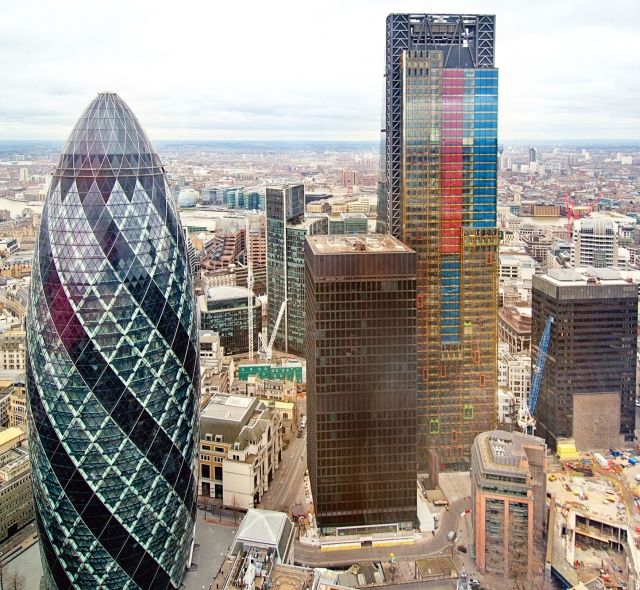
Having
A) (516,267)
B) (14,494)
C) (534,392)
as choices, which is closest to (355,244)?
(534,392)

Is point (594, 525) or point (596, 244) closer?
point (594, 525)

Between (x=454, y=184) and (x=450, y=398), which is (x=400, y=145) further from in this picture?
(x=450, y=398)

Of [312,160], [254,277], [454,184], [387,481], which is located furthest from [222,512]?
[312,160]

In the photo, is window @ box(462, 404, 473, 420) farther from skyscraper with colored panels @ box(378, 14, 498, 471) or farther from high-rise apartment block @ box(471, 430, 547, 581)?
high-rise apartment block @ box(471, 430, 547, 581)

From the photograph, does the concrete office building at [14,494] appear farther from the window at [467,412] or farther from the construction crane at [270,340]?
the construction crane at [270,340]

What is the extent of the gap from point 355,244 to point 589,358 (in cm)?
1402

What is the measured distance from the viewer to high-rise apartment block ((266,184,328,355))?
46.7m

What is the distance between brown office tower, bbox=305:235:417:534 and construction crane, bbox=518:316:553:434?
9.86m

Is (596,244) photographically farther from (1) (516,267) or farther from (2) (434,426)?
(2) (434,426)

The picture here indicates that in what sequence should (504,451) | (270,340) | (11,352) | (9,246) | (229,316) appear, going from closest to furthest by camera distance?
1. (504,451)
2. (11,352)
3. (229,316)
4. (270,340)
5. (9,246)

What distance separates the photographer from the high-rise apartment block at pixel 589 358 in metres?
33.1

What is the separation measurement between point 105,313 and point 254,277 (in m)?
40.8

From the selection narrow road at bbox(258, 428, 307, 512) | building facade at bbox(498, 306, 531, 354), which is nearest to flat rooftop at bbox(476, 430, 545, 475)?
narrow road at bbox(258, 428, 307, 512)

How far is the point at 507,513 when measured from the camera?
23250mm
